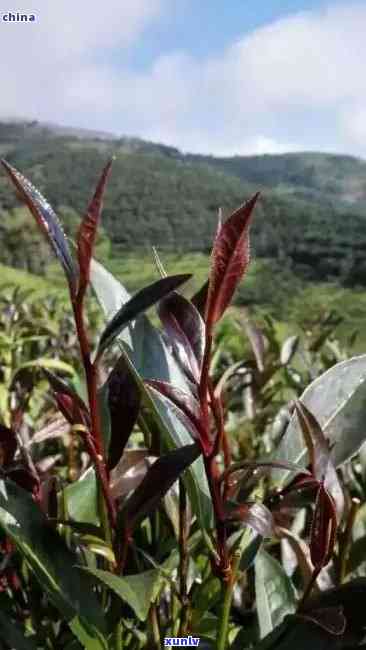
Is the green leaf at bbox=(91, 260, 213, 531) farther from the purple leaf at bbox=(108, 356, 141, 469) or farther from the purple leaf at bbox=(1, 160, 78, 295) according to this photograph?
the purple leaf at bbox=(1, 160, 78, 295)

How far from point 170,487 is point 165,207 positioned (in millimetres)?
60214

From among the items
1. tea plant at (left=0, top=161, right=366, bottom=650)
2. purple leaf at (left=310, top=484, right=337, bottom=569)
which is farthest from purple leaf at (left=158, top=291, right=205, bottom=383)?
purple leaf at (left=310, top=484, right=337, bottom=569)

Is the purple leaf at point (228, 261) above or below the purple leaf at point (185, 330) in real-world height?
above

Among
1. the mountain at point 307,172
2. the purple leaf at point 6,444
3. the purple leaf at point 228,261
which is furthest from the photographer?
the mountain at point 307,172

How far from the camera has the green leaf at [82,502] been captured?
0.85 m

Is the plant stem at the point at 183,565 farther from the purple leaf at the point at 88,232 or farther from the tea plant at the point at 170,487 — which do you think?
the purple leaf at the point at 88,232

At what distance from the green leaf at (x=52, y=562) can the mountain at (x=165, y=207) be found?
68.9 ft

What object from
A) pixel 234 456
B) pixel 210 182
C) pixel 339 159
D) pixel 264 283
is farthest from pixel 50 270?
pixel 339 159

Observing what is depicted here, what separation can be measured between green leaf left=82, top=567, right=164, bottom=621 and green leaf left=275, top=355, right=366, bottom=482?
21cm

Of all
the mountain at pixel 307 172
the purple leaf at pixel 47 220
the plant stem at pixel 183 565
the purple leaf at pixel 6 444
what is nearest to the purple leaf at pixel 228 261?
the purple leaf at pixel 47 220

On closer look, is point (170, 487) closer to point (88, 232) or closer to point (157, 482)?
point (157, 482)

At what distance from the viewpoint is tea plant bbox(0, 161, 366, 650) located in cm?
62

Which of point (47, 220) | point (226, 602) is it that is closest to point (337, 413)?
point (226, 602)

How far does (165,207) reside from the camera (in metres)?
60.3
